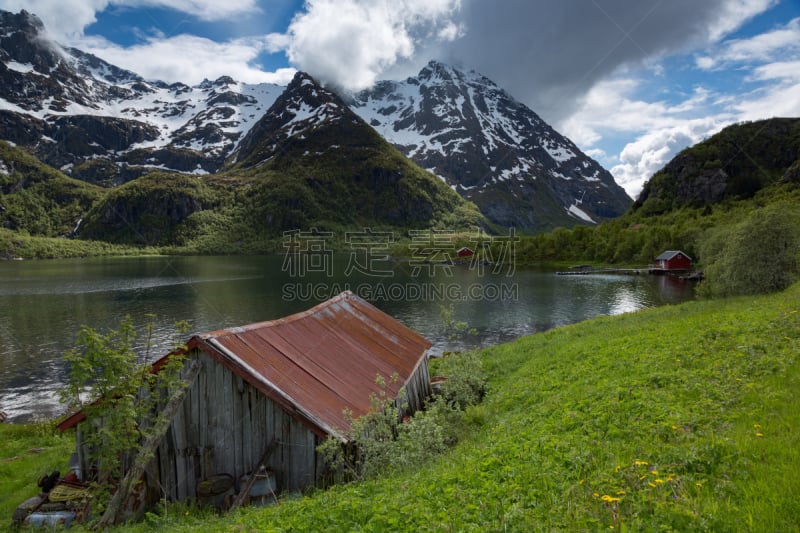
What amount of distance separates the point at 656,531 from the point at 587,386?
10.2 metres

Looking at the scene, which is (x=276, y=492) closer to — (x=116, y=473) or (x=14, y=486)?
(x=116, y=473)

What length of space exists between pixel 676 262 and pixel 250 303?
99.3 meters

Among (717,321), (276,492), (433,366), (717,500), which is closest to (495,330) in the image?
(433,366)

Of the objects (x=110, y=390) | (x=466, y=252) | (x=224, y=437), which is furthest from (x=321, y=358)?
(x=466, y=252)

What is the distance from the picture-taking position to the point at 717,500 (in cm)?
635

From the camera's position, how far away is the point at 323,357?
17.0 m

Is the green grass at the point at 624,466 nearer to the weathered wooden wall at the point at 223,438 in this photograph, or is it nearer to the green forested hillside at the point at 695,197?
the weathered wooden wall at the point at 223,438

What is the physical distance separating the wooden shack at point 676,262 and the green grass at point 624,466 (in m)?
100

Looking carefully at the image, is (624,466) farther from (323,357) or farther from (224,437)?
(323,357)

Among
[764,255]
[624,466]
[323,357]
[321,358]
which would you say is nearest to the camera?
[624,466]

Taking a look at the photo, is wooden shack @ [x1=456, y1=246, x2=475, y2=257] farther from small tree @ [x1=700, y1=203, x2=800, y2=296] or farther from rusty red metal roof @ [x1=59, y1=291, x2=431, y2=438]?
rusty red metal roof @ [x1=59, y1=291, x2=431, y2=438]

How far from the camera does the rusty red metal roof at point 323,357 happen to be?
13.1 meters

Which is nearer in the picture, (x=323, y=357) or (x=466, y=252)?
(x=323, y=357)

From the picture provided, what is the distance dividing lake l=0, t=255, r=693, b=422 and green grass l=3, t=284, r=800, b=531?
96.1ft
